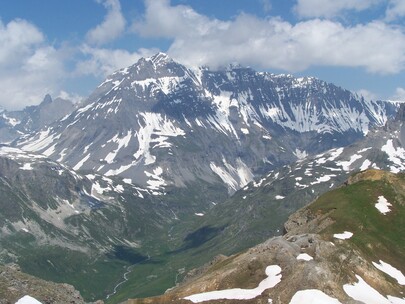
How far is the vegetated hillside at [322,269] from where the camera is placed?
76.4m

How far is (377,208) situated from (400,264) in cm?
2529

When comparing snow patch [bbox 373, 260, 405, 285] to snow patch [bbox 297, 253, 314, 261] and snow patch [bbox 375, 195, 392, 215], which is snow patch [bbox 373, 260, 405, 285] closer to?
snow patch [bbox 297, 253, 314, 261]

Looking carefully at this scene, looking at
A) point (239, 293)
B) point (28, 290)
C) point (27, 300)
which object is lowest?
point (239, 293)

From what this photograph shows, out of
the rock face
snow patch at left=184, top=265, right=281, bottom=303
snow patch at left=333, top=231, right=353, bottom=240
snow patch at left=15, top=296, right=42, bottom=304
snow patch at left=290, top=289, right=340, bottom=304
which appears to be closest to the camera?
snow patch at left=290, top=289, right=340, bottom=304

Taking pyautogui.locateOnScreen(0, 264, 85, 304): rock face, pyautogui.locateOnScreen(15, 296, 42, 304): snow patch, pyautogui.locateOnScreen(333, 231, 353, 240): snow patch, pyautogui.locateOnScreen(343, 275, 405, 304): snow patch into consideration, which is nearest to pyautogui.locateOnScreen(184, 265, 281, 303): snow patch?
pyautogui.locateOnScreen(343, 275, 405, 304): snow patch

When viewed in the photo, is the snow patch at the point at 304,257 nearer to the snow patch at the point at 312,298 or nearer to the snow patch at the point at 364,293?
the snow patch at the point at 364,293

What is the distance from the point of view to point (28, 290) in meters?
91.6

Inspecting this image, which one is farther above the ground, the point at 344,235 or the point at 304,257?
the point at 304,257

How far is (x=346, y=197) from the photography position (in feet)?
448

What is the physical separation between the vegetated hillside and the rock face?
1724cm

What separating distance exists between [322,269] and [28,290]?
152ft

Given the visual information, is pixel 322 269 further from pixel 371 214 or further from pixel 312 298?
pixel 371 214

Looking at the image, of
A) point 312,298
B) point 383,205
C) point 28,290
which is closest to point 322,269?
point 312,298

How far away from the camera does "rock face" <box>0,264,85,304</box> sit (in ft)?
285
